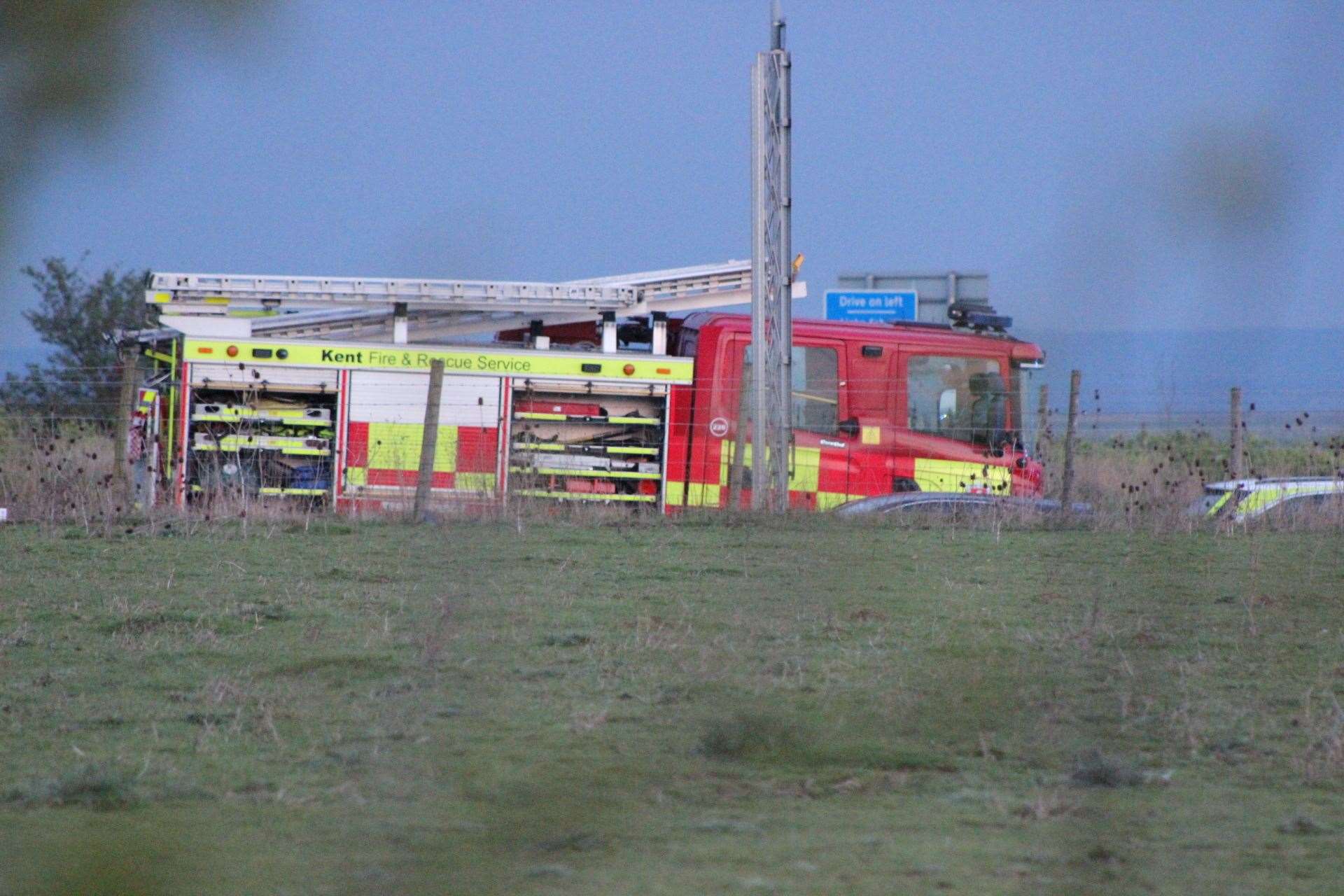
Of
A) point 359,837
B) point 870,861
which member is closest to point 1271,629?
point 870,861

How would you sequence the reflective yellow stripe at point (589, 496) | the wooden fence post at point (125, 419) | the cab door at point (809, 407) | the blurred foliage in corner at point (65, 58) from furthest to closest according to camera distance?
1. the cab door at point (809, 407)
2. the reflective yellow stripe at point (589, 496)
3. the wooden fence post at point (125, 419)
4. the blurred foliage in corner at point (65, 58)

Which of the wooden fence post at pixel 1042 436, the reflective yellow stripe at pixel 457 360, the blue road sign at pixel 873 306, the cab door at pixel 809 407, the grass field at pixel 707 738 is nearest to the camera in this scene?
the grass field at pixel 707 738

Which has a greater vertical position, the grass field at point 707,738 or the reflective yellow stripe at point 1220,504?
the reflective yellow stripe at point 1220,504

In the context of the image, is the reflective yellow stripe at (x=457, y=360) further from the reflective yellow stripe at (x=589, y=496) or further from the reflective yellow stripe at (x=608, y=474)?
the reflective yellow stripe at (x=589, y=496)

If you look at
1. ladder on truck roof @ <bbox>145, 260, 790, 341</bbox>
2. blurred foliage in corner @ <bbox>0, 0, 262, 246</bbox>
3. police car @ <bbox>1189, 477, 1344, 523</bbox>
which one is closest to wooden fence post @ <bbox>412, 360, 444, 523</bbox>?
ladder on truck roof @ <bbox>145, 260, 790, 341</bbox>

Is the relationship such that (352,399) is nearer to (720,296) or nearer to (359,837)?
(720,296)

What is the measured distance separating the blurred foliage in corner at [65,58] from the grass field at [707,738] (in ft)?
1.37

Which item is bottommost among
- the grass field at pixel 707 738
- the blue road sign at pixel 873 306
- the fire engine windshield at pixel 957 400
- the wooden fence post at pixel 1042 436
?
the grass field at pixel 707 738

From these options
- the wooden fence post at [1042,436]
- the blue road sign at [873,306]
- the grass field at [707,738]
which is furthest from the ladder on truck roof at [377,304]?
the blue road sign at [873,306]

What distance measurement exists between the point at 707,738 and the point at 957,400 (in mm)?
13097

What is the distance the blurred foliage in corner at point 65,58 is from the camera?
2.68 feet

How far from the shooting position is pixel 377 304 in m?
13.1

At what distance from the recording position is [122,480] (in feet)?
42.6

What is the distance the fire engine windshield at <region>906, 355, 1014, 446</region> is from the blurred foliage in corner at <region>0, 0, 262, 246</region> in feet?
40.6
